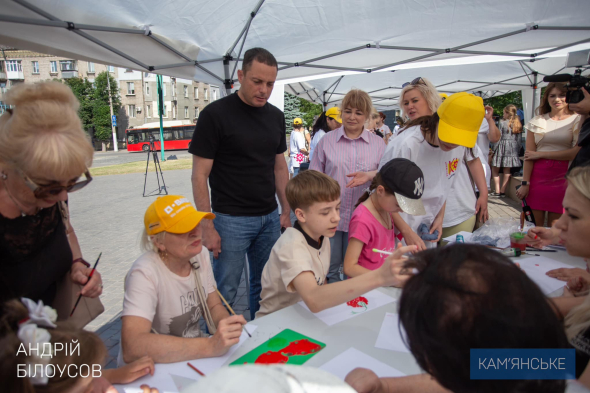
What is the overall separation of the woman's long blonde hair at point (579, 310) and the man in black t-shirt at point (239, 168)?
180cm

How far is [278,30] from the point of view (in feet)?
13.9

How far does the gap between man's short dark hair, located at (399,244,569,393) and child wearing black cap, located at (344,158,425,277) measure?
122 cm

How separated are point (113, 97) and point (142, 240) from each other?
153 ft

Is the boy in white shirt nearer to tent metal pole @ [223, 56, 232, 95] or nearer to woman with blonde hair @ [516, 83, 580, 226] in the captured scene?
tent metal pole @ [223, 56, 232, 95]

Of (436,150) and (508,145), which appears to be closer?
(436,150)

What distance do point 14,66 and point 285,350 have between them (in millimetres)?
56878

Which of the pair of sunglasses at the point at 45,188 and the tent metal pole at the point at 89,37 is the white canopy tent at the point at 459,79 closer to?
the tent metal pole at the point at 89,37

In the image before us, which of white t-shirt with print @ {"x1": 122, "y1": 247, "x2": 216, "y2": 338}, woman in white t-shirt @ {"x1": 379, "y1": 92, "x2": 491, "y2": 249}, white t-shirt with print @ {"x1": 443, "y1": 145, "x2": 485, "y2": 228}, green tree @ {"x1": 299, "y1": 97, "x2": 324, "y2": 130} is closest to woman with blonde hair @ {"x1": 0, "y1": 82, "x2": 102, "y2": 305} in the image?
white t-shirt with print @ {"x1": 122, "y1": 247, "x2": 216, "y2": 338}

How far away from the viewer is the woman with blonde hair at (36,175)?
1197 mm

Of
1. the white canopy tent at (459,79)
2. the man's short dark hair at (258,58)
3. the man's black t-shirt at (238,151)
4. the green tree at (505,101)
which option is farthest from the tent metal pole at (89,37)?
the green tree at (505,101)

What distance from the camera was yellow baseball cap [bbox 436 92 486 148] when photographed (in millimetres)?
2312

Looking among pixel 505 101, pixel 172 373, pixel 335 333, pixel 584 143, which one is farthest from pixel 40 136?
pixel 505 101

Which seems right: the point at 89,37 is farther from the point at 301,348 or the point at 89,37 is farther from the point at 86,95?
the point at 86,95

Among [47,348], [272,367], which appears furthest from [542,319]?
[47,348]
